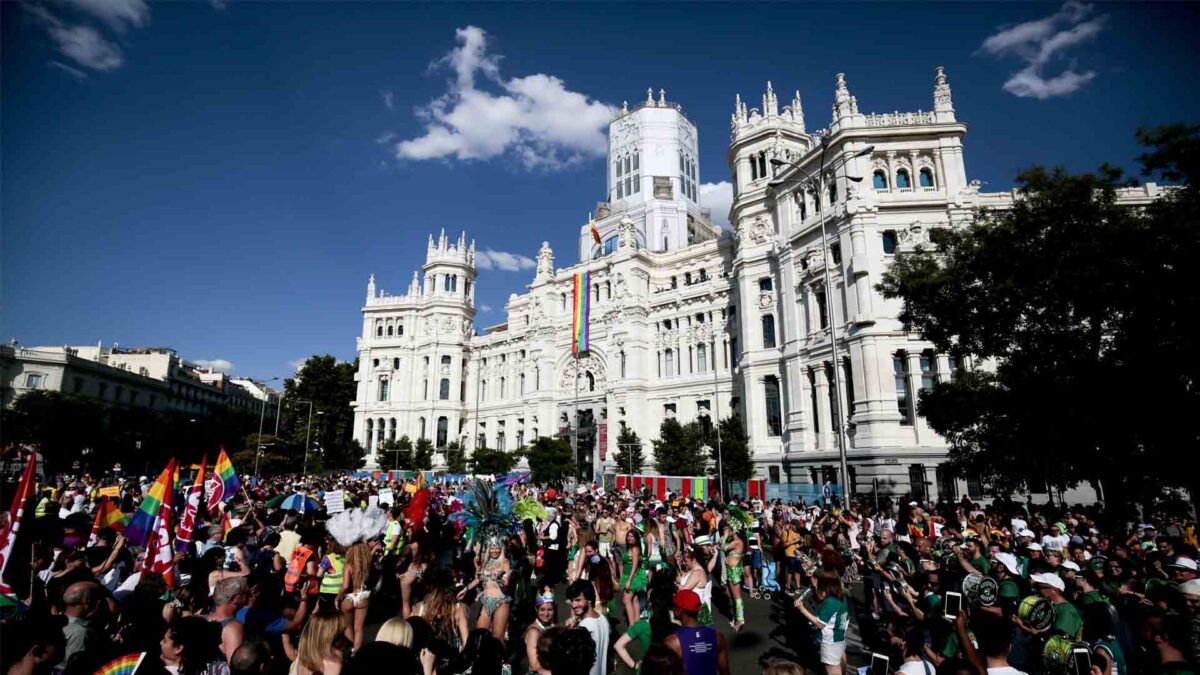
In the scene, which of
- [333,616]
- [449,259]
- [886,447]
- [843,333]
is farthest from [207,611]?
[449,259]

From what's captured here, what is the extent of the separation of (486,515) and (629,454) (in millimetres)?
32847

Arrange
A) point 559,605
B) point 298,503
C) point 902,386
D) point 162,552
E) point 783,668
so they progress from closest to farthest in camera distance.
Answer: point 783,668 < point 162,552 < point 559,605 < point 298,503 < point 902,386

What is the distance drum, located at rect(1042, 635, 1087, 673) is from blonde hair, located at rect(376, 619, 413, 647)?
5286mm

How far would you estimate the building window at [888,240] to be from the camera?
1190 inches

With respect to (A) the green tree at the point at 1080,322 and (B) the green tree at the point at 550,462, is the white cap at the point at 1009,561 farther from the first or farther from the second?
(B) the green tree at the point at 550,462

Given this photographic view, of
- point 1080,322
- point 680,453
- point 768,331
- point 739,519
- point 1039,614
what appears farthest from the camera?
point 768,331

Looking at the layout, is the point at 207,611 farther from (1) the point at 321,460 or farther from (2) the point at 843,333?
(1) the point at 321,460

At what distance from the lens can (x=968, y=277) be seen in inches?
664

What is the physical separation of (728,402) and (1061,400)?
28538mm

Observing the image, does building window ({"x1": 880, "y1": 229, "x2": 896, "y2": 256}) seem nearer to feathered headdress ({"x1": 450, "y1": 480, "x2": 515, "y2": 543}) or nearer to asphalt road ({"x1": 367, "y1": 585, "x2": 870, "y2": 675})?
asphalt road ({"x1": 367, "y1": 585, "x2": 870, "y2": 675})

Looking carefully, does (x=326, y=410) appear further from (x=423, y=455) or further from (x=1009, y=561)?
(x=1009, y=561)

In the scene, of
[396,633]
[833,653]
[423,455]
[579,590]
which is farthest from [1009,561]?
[423,455]

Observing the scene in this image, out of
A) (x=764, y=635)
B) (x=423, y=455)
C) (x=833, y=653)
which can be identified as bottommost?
(x=764, y=635)

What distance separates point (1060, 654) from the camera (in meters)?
4.71
